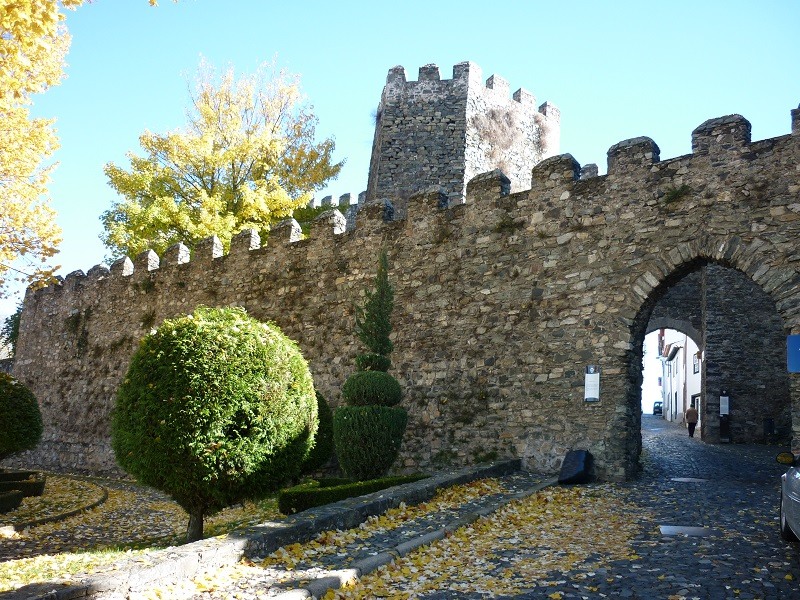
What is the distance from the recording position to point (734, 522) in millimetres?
6711

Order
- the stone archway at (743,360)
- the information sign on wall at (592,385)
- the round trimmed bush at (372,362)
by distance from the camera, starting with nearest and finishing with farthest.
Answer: the information sign on wall at (592,385) → the round trimmed bush at (372,362) → the stone archway at (743,360)

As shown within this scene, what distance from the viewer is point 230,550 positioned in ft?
16.7

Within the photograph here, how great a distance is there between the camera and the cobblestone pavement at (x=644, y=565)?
4.67 m

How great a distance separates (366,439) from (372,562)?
15.9 ft

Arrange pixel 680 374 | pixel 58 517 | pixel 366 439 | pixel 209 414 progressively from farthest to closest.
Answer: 1. pixel 680 374
2. pixel 366 439
3. pixel 58 517
4. pixel 209 414

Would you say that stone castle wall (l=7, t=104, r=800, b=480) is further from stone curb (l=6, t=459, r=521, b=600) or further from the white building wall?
the white building wall

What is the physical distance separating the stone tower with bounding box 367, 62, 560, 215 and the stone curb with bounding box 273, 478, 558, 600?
14324mm

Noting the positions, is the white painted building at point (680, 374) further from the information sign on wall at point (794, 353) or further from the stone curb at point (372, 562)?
the stone curb at point (372, 562)

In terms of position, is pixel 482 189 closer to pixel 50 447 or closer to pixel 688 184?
pixel 688 184

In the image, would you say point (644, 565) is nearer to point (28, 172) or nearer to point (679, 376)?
point (28, 172)

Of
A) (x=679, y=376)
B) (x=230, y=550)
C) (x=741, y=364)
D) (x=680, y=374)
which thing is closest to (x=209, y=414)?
(x=230, y=550)

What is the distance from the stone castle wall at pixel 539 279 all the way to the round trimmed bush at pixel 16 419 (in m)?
4.88

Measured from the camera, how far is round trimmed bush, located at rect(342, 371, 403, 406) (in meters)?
10.4

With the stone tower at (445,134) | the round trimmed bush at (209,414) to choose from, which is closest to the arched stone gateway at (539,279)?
the round trimmed bush at (209,414)
